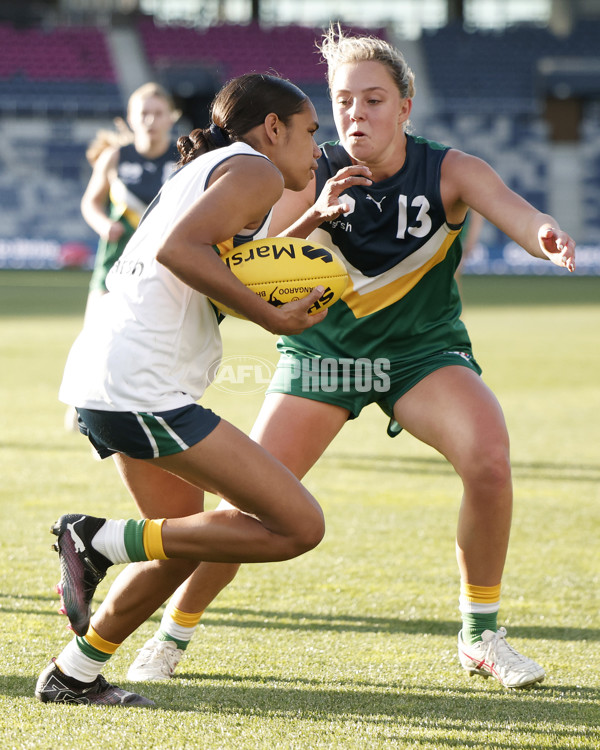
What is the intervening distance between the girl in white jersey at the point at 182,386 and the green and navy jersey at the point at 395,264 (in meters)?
0.62

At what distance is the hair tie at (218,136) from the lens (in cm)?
317

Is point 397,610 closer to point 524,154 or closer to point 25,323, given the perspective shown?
point 25,323

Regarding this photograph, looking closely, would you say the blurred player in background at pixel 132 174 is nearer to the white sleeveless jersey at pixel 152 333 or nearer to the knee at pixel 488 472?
the knee at pixel 488 472

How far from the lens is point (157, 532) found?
3121 mm

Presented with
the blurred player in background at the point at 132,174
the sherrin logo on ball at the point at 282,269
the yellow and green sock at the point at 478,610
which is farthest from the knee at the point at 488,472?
the blurred player in background at the point at 132,174

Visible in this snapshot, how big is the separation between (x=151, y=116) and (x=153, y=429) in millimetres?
5472

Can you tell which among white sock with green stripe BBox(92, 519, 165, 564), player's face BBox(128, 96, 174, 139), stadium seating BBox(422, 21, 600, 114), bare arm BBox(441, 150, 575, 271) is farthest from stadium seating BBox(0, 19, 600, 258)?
white sock with green stripe BBox(92, 519, 165, 564)

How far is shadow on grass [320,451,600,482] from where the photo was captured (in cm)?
730

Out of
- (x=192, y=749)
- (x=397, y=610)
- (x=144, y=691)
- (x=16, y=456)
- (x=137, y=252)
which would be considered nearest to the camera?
(x=192, y=749)

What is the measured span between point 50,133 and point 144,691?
35023 mm

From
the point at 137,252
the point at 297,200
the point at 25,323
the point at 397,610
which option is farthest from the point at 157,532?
the point at 25,323

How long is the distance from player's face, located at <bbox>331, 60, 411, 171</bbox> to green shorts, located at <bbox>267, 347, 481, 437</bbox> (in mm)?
722

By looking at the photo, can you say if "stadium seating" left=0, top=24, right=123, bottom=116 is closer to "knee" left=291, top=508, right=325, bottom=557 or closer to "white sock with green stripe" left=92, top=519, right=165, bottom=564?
"white sock with green stripe" left=92, top=519, right=165, bottom=564

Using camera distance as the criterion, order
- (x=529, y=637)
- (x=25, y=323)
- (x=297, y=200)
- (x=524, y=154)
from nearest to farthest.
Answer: (x=297, y=200) → (x=529, y=637) → (x=25, y=323) → (x=524, y=154)
